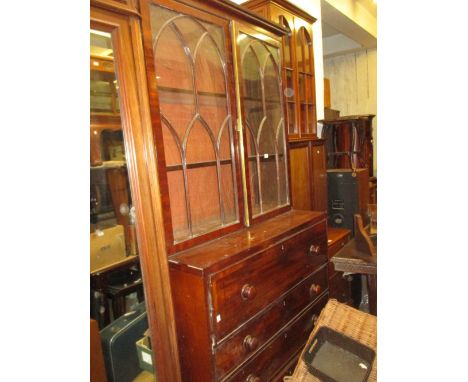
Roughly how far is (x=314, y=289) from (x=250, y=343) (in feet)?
1.87

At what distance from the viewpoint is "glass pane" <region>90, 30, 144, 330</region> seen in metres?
1.01

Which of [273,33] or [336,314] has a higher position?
[273,33]

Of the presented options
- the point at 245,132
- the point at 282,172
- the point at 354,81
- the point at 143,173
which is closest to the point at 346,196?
the point at 282,172

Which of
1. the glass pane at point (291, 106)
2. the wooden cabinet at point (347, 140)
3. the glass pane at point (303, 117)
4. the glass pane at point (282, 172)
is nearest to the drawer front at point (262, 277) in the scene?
the glass pane at point (282, 172)

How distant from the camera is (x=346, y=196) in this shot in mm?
2701

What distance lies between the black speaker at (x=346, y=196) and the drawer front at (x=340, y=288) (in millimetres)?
479

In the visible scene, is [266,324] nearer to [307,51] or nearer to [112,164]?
[112,164]

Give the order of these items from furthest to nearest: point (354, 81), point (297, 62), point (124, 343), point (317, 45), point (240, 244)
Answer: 1. point (354, 81)
2. point (317, 45)
3. point (297, 62)
4. point (240, 244)
5. point (124, 343)
